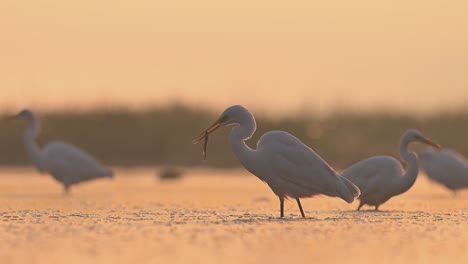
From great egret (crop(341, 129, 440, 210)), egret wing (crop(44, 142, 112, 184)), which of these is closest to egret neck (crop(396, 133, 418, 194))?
great egret (crop(341, 129, 440, 210))

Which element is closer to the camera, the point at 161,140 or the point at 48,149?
the point at 48,149

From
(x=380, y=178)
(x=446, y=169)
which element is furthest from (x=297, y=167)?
(x=446, y=169)

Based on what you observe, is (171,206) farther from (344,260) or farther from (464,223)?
(344,260)

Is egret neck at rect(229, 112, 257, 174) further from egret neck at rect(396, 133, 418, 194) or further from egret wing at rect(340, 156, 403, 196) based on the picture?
egret neck at rect(396, 133, 418, 194)

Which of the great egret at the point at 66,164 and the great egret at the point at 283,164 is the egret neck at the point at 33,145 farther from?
the great egret at the point at 283,164

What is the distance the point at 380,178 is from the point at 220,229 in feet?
13.5

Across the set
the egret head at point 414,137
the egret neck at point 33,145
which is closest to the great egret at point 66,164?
the egret neck at point 33,145

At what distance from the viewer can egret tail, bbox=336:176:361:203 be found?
1284 cm

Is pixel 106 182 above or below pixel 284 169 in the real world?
below

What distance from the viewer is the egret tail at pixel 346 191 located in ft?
42.1

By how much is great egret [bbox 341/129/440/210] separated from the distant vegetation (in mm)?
12506

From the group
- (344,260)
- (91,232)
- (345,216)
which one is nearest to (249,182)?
(345,216)

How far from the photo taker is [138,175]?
24.0 m

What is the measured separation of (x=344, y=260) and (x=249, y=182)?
40.0 ft
